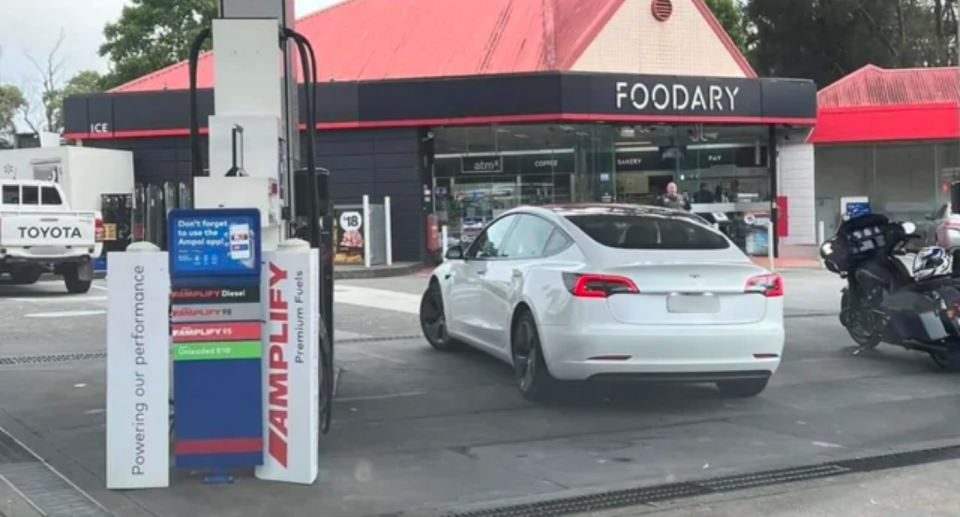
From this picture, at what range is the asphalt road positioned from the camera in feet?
19.4

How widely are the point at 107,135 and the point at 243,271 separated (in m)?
21.5

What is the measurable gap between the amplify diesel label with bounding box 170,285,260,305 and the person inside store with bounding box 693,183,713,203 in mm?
22463

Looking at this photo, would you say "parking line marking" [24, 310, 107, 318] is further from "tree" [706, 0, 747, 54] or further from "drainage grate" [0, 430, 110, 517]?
"tree" [706, 0, 747, 54]

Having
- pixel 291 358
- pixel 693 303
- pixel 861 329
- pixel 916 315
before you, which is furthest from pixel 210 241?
pixel 861 329

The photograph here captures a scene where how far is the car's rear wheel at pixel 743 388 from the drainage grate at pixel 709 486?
1.73 metres

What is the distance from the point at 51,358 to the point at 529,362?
520 centimetres

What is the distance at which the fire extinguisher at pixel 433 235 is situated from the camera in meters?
24.8

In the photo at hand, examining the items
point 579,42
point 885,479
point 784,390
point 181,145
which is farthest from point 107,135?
point 885,479

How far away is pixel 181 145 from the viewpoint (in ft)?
84.0

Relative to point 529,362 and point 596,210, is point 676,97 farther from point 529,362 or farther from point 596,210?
point 529,362

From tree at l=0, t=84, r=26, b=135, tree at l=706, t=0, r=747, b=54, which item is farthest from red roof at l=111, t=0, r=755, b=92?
tree at l=0, t=84, r=26, b=135

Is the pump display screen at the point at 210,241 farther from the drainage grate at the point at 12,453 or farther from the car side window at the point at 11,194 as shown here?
the car side window at the point at 11,194

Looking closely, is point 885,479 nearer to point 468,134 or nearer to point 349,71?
point 468,134

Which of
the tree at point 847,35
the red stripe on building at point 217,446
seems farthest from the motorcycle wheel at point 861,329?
the tree at point 847,35
